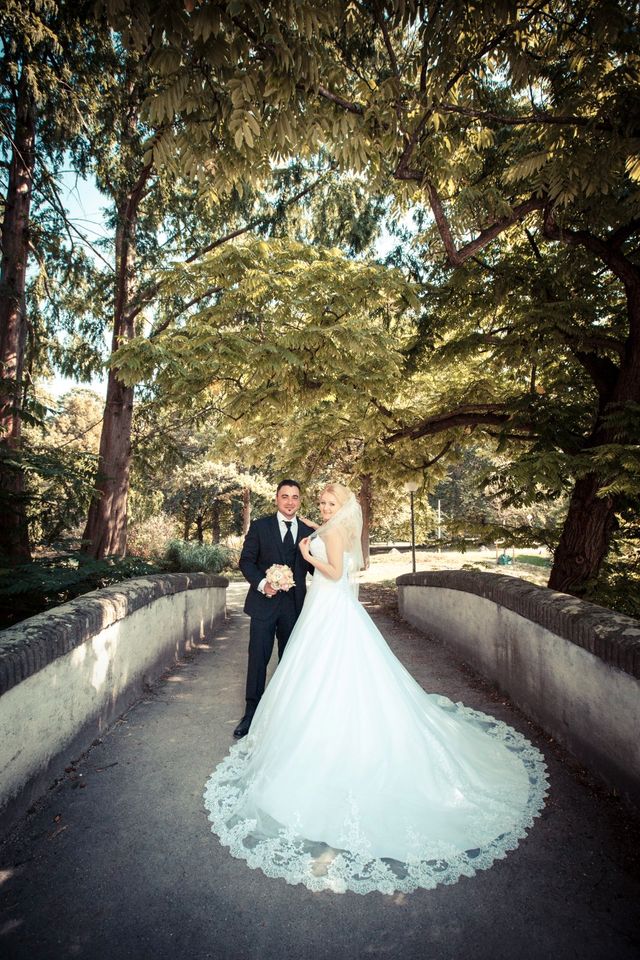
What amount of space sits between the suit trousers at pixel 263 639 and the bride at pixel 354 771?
588 millimetres

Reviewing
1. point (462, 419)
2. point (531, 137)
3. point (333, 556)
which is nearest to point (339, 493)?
point (333, 556)

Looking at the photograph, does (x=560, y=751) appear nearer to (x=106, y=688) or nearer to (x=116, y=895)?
(x=116, y=895)

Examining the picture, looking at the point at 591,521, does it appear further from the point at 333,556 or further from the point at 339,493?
the point at 333,556

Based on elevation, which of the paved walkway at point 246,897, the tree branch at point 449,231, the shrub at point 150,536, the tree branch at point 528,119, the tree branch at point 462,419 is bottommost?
the paved walkway at point 246,897

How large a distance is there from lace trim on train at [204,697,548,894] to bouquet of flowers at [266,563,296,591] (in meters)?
1.77

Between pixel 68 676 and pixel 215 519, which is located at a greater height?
pixel 215 519

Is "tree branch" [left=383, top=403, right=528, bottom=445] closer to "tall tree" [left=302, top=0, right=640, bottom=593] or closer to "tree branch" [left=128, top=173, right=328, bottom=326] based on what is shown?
"tall tree" [left=302, top=0, right=640, bottom=593]

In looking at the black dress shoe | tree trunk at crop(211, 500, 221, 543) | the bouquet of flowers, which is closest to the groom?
the bouquet of flowers

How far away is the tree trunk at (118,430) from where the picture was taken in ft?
36.6

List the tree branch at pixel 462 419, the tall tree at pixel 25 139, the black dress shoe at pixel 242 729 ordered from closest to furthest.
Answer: the black dress shoe at pixel 242 729 < the tall tree at pixel 25 139 < the tree branch at pixel 462 419

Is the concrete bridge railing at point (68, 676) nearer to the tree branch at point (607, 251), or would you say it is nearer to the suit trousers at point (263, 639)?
the suit trousers at point (263, 639)

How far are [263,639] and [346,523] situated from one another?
5.14 ft

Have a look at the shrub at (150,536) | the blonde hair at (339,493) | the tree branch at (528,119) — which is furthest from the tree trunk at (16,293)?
the shrub at (150,536)

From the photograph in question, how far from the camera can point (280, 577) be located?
4672 mm
